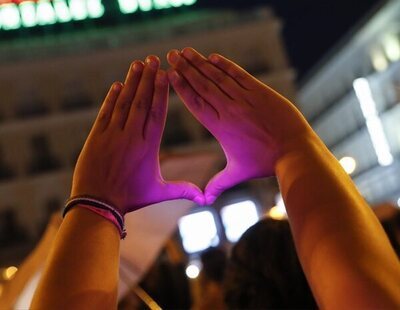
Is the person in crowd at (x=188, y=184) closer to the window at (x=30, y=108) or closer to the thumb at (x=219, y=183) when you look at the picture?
the thumb at (x=219, y=183)

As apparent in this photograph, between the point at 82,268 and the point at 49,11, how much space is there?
24.2 meters

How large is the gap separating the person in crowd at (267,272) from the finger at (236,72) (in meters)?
0.80

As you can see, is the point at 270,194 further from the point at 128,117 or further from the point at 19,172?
the point at 128,117

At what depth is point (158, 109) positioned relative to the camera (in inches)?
36.3

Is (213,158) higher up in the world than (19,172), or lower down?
lower down

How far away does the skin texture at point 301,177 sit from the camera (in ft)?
2.31

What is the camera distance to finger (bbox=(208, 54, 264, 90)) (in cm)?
92

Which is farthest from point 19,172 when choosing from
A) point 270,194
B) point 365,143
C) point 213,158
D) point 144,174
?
point 144,174

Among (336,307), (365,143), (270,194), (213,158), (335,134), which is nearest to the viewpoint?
(336,307)

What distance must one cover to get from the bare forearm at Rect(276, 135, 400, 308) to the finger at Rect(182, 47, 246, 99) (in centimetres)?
14

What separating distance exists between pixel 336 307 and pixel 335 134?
3402 cm

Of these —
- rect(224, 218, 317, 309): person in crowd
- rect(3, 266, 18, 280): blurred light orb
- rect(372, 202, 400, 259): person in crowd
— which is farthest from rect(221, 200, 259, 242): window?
rect(224, 218, 317, 309): person in crowd

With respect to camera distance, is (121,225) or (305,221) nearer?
(305,221)

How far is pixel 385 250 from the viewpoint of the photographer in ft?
2.40
